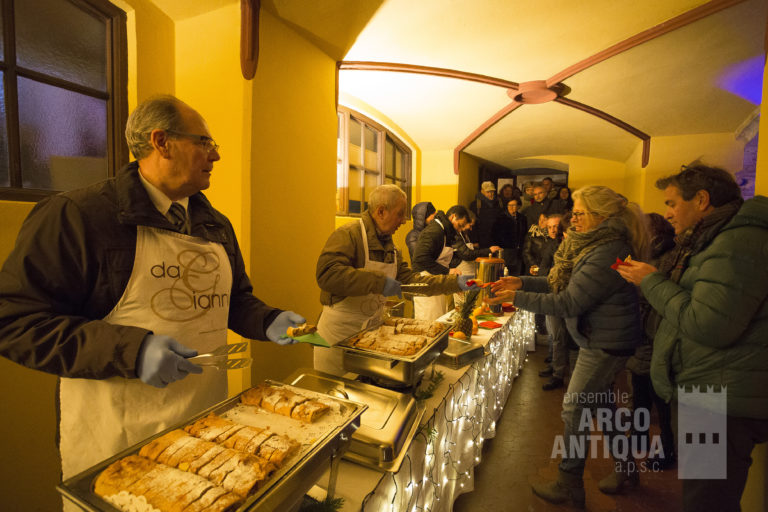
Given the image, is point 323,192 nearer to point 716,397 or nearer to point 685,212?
point 685,212

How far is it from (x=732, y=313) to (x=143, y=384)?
6.53ft

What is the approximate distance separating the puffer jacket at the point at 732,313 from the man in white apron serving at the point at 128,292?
155 centimetres

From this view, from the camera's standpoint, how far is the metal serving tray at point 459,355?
1947mm

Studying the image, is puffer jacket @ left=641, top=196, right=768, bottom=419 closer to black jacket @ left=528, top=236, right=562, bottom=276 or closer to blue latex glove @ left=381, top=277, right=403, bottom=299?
blue latex glove @ left=381, top=277, right=403, bottom=299

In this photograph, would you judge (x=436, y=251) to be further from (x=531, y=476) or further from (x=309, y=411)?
(x=309, y=411)

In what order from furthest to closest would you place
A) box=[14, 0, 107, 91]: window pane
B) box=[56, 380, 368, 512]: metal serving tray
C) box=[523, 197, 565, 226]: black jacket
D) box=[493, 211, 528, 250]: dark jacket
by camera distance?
1. box=[493, 211, 528, 250]: dark jacket
2. box=[523, 197, 565, 226]: black jacket
3. box=[14, 0, 107, 91]: window pane
4. box=[56, 380, 368, 512]: metal serving tray

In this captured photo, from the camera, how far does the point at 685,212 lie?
1621 mm

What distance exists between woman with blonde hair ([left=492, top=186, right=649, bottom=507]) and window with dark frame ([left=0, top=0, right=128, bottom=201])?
2.45 meters

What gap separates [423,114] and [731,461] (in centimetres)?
480

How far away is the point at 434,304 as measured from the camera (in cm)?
405

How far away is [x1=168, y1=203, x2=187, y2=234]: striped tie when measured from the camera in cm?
118

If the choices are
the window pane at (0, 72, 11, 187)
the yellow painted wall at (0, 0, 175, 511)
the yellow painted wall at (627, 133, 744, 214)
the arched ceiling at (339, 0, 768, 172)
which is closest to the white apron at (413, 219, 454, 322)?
the arched ceiling at (339, 0, 768, 172)

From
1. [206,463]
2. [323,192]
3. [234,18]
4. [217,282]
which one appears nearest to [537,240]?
[323,192]

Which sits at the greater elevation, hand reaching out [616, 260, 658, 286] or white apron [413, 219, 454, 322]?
hand reaching out [616, 260, 658, 286]
